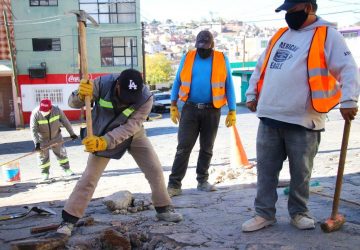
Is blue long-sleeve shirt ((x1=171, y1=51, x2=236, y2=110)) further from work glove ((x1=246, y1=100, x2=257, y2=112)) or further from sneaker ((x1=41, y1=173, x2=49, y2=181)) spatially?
sneaker ((x1=41, y1=173, x2=49, y2=181))

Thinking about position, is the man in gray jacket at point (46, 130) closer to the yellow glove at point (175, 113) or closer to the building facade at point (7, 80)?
the yellow glove at point (175, 113)

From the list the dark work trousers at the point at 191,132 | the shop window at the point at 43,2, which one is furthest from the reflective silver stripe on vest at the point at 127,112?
the shop window at the point at 43,2

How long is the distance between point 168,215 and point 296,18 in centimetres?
209

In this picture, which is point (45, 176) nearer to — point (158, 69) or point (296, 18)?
point (296, 18)

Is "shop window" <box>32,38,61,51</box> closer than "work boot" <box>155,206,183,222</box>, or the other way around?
"work boot" <box>155,206,183,222</box>

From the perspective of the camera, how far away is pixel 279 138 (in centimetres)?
344

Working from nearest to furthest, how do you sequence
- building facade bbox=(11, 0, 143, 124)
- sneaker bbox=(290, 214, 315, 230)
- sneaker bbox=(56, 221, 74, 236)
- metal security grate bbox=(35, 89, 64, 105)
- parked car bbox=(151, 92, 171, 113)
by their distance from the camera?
sneaker bbox=(290, 214, 315, 230) → sneaker bbox=(56, 221, 74, 236) → building facade bbox=(11, 0, 143, 124) → metal security grate bbox=(35, 89, 64, 105) → parked car bbox=(151, 92, 171, 113)

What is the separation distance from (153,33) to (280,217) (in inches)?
6350

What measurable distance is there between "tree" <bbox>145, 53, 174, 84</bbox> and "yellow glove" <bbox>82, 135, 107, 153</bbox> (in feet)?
179

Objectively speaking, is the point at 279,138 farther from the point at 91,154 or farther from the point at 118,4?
the point at 118,4

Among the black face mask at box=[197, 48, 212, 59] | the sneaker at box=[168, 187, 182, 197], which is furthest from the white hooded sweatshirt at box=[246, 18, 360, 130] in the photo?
the sneaker at box=[168, 187, 182, 197]

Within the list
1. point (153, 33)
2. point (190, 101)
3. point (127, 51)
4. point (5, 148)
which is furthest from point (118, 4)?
point (153, 33)

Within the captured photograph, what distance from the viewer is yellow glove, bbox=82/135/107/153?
3.55m

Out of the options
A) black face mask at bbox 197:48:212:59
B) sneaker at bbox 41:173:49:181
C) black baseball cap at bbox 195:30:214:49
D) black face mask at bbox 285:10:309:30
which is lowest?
sneaker at bbox 41:173:49:181
